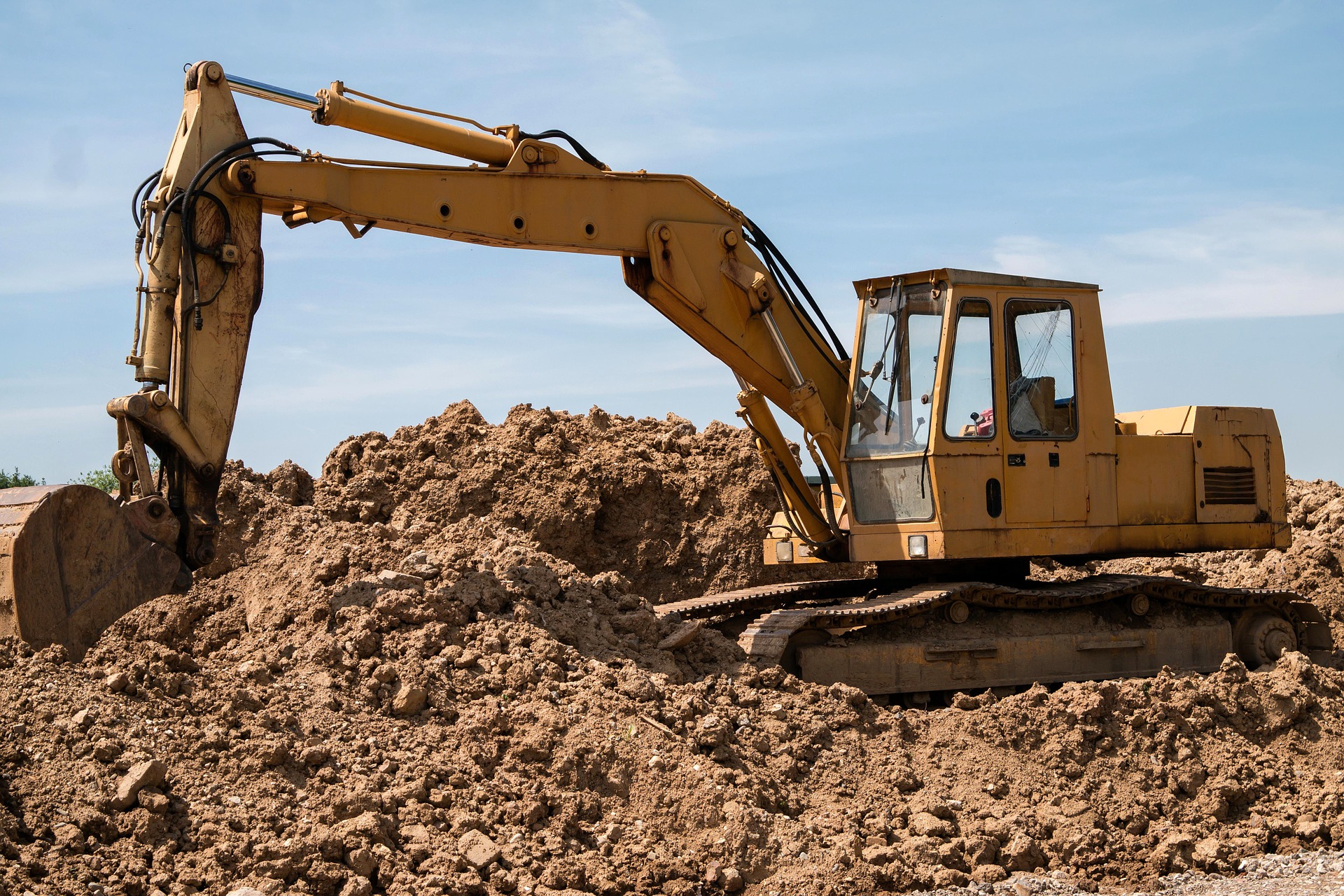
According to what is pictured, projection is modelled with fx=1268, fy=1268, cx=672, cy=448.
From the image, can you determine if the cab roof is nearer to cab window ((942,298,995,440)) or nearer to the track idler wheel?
cab window ((942,298,995,440))

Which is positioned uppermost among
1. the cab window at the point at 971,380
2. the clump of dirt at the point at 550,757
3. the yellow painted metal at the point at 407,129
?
the yellow painted metal at the point at 407,129

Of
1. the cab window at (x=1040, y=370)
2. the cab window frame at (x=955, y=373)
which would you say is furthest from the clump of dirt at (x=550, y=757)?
the cab window at (x=1040, y=370)

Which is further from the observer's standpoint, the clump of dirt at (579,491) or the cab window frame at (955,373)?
the clump of dirt at (579,491)

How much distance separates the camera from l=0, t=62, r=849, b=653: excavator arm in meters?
6.86

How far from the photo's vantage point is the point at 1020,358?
9.26m

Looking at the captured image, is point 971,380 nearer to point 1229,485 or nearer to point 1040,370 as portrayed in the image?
point 1040,370

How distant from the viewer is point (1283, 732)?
8.95m

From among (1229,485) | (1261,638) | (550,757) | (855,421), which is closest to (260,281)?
(550,757)

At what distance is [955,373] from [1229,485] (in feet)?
9.16

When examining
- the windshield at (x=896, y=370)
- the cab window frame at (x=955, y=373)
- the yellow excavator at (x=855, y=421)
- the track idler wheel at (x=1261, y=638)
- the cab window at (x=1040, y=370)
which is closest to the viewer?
the yellow excavator at (x=855, y=421)

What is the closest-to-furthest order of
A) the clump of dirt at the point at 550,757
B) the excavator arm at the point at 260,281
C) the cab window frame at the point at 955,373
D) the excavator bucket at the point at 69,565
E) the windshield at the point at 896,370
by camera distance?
the clump of dirt at the point at 550,757 < the excavator bucket at the point at 69,565 < the excavator arm at the point at 260,281 < the cab window frame at the point at 955,373 < the windshield at the point at 896,370

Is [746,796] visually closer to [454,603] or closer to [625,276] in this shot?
[454,603]

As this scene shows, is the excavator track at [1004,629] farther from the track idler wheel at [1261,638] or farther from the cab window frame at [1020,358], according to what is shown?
the cab window frame at [1020,358]

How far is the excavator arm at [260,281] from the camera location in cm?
686
